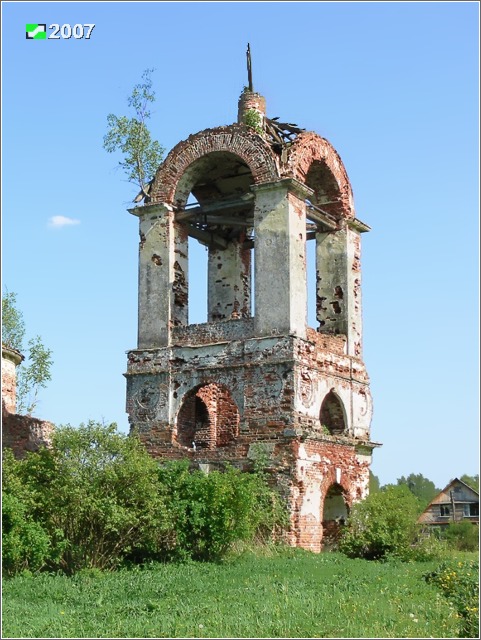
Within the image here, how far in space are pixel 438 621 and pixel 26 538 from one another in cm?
530

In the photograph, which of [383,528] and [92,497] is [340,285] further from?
[92,497]

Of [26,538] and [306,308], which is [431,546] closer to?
[306,308]

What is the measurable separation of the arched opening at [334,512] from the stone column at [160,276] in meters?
4.22

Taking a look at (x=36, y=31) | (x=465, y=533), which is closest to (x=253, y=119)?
(x=36, y=31)

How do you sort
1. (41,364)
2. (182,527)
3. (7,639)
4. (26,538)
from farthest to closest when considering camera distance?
1. (41,364)
2. (182,527)
3. (26,538)
4. (7,639)

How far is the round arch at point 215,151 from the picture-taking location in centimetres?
1670

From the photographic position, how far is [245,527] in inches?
542

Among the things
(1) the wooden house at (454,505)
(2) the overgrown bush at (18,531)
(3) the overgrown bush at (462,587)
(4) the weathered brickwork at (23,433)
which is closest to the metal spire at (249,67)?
(4) the weathered brickwork at (23,433)

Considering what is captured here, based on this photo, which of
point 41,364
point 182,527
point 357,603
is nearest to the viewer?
point 357,603

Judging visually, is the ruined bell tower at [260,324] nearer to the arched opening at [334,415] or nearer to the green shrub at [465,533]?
the arched opening at [334,415]

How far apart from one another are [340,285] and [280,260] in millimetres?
2445

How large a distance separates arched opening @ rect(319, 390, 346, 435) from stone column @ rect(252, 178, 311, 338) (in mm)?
1972

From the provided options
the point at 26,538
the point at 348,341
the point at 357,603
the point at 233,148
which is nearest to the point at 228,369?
the point at 348,341

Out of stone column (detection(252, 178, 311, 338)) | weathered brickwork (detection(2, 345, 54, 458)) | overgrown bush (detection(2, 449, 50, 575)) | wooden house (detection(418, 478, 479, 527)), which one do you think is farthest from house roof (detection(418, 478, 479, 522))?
overgrown bush (detection(2, 449, 50, 575))
